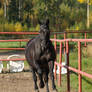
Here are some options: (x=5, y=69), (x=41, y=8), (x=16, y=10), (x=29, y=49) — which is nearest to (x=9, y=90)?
(x=29, y=49)

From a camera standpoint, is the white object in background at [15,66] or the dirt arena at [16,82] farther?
the white object in background at [15,66]

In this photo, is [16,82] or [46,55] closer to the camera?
[46,55]

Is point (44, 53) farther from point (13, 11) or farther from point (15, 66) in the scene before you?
point (13, 11)

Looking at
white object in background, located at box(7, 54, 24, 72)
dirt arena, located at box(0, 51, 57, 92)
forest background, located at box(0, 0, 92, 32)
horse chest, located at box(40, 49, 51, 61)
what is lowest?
dirt arena, located at box(0, 51, 57, 92)

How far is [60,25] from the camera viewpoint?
1912 inches

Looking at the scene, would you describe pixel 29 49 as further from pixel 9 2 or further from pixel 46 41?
pixel 9 2

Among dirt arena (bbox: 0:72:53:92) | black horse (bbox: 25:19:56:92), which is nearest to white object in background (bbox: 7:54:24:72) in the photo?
dirt arena (bbox: 0:72:53:92)

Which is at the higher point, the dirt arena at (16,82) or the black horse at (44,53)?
the black horse at (44,53)

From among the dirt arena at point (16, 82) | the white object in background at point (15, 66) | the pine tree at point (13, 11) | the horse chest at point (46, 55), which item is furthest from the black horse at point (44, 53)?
the pine tree at point (13, 11)

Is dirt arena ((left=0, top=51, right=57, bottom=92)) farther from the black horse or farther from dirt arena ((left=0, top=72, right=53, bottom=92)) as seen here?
the black horse

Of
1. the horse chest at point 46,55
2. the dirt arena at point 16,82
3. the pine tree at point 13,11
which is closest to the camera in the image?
the horse chest at point 46,55

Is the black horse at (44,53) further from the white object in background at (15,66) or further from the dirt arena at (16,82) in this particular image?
the white object in background at (15,66)

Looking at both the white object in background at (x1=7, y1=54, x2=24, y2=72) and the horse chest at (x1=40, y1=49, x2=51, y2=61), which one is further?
the white object in background at (x1=7, y1=54, x2=24, y2=72)

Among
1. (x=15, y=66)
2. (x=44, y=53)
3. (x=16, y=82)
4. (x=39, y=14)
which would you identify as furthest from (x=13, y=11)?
(x=44, y=53)
